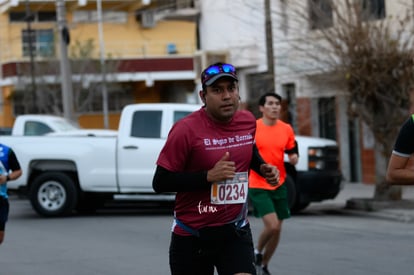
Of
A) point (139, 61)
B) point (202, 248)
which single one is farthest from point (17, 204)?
point (139, 61)

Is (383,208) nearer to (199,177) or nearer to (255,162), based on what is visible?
(255,162)

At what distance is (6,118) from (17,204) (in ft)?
93.6

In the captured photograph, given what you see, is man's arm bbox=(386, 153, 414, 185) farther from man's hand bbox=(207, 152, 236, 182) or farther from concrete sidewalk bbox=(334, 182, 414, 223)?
concrete sidewalk bbox=(334, 182, 414, 223)

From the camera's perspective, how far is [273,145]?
33.3ft

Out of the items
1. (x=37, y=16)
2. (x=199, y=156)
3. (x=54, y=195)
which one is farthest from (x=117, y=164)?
(x=37, y=16)

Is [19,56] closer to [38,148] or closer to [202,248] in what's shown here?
[38,148]

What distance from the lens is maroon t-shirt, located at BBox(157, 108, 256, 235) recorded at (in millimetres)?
5926

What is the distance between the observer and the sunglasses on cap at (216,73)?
19.3 ft

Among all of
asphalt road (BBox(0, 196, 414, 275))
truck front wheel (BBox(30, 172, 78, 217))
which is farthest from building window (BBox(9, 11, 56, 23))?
truck front wheel (BBox(30, 172, 78, 217))

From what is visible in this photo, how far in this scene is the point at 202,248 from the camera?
596 centimetres

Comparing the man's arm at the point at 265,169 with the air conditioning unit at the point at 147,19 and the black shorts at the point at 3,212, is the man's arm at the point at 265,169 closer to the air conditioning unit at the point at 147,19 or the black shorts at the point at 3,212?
the black shorts at the point at 3,212

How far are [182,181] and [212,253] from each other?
52cm

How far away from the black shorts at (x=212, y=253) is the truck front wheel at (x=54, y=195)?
37.2 ft

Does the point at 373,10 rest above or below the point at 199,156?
above
